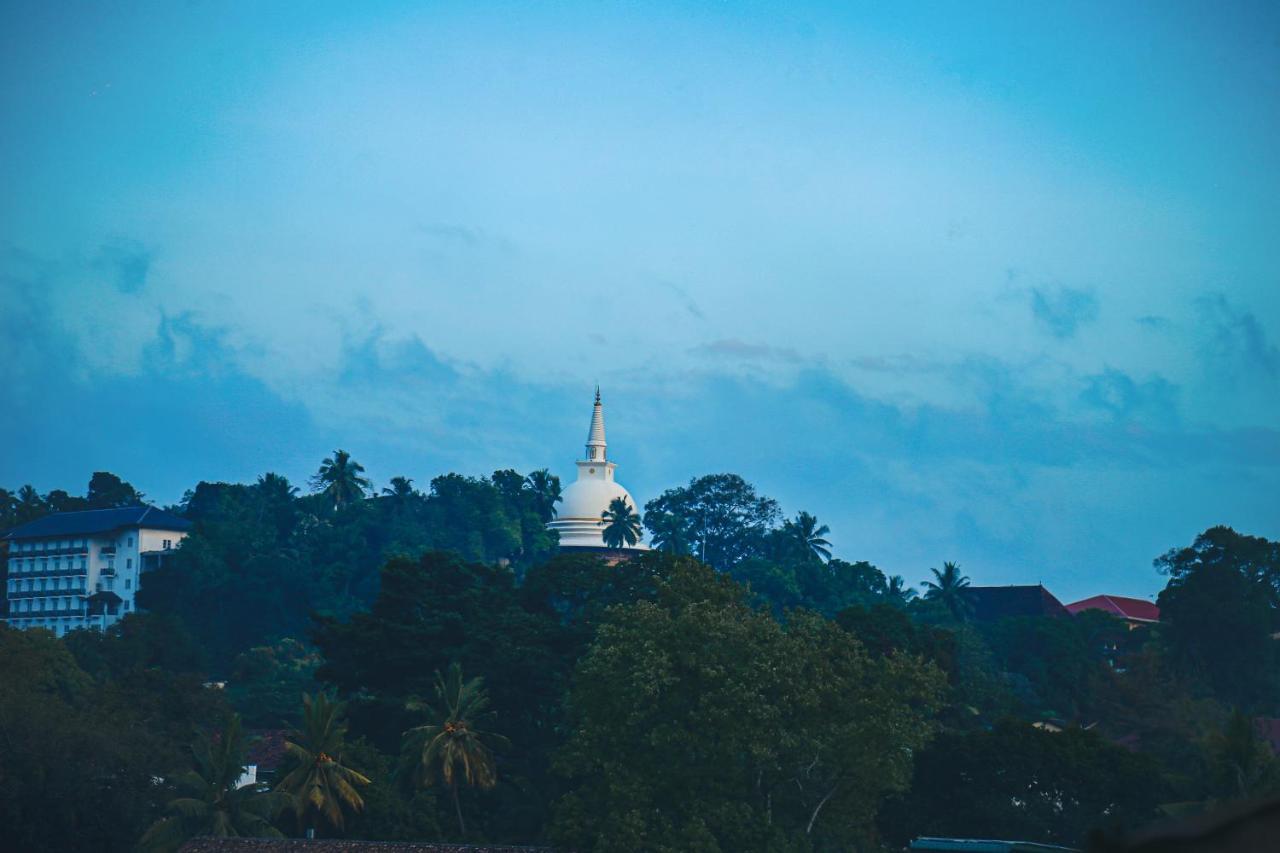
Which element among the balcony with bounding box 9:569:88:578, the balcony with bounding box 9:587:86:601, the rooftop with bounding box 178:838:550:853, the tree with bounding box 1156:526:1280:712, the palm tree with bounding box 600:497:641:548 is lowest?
the rooftop with bounding box 178:838:550:853

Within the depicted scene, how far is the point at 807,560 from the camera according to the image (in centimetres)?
9650

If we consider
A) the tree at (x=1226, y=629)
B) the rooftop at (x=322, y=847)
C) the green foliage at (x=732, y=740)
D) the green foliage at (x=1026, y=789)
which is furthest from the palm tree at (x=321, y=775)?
the tree at (x=1226, y=629)

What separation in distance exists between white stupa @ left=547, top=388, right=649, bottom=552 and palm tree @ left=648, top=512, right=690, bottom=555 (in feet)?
5.70

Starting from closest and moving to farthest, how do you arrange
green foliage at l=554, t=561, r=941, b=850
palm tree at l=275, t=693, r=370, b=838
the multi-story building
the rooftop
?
green foliage at l=554, t=561, r=941, b=850 < the rooftop < palm tree at l=275, t=693, r=370, b=838 < the multi-story building

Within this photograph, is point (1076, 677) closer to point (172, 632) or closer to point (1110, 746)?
point (1110, 746)

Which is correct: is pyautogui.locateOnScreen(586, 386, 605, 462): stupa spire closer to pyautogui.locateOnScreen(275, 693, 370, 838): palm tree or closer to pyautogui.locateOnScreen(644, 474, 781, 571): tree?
pyautogui.locateOnScreen(644, 474, 781, 571): tree

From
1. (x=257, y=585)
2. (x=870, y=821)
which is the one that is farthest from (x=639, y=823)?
(x=257, y=585)

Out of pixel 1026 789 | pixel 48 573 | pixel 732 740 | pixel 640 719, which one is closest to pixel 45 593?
pixel 48 573

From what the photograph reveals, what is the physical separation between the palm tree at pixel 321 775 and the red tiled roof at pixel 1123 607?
2544 inches

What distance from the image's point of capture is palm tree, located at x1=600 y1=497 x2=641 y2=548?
10062cm

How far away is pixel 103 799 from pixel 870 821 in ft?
69.0

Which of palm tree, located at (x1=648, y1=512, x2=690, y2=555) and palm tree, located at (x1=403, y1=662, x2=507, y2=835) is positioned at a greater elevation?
palm tree, located at (x1=648, y1=512, x2=690, y2=555)

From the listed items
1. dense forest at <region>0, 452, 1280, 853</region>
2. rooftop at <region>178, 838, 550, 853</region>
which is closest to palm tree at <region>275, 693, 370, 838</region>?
dense forest at <region>0, 452, 1280, 853</region>

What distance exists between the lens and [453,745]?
150 ft
